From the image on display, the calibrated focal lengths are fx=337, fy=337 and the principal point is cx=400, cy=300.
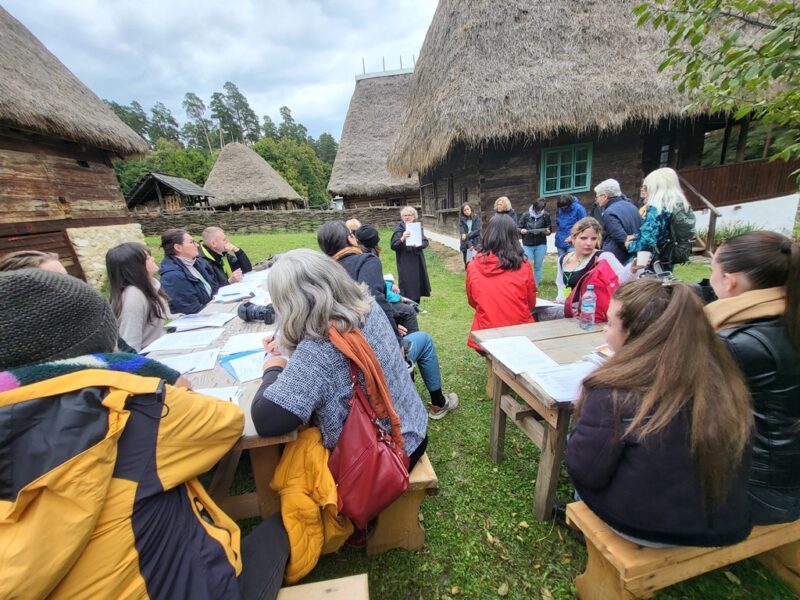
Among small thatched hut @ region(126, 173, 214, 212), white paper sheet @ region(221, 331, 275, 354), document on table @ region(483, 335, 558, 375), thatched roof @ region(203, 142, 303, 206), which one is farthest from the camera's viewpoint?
thatched roof @ region(203, 142, 303, 206)

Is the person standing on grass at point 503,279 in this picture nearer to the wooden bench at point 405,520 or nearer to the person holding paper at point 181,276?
the wooden bench at point 405,520

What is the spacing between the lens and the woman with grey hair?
1359mm

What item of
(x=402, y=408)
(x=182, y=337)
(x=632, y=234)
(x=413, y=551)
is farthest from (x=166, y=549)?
(x=632, y=234)

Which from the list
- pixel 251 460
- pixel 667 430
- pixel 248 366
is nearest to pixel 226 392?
pixel 248 366

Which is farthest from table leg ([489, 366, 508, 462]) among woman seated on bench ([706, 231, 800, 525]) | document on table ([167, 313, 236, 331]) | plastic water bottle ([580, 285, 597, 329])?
document on table ([167, 313, 236, 331])

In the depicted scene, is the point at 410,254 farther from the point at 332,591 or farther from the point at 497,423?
the point at 332,591

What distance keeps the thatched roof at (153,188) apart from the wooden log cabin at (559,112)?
17.7 metres

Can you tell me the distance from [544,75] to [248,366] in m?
8.55

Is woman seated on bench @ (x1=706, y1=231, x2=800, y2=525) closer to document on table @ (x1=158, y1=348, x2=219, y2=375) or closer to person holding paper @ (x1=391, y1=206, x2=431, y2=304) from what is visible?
document on table @ (x1=158, y1=348, x2=219, y2=375)

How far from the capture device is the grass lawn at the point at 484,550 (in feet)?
5.40

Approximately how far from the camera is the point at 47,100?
657 cm

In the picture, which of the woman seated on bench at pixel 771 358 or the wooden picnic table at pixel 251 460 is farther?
the wooden picnic table at pixel 251 460

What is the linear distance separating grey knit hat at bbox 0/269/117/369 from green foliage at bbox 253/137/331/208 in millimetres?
35816

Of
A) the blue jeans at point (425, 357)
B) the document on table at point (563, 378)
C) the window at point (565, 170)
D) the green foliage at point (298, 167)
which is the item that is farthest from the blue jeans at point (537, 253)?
the green foliage at point (298, 167)
